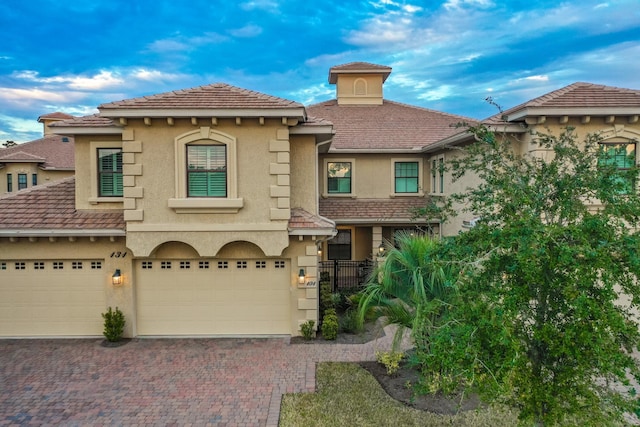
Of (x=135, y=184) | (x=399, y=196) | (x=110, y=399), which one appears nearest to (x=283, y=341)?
(x=110, y=399)

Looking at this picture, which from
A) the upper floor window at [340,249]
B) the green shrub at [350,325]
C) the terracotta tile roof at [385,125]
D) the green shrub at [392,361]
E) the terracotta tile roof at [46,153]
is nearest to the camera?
the green shrub at [392,361]

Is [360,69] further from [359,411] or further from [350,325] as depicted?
[359,411]

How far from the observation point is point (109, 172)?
1198cm

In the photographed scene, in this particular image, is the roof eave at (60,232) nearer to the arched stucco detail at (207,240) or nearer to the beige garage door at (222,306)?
the arched stucco detail at (207,240)

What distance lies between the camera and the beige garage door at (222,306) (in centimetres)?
1180

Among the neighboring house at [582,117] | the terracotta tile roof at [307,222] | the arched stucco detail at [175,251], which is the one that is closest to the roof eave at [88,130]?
the arched stucco detail at [175,251]

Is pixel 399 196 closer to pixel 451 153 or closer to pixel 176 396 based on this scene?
pixel 451 153

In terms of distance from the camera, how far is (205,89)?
11.5 meters

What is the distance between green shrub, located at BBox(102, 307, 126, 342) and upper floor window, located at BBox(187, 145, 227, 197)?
398cm

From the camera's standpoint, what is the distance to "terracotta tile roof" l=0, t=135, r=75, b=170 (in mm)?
26250

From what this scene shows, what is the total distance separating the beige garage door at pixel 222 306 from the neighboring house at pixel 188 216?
3 cm

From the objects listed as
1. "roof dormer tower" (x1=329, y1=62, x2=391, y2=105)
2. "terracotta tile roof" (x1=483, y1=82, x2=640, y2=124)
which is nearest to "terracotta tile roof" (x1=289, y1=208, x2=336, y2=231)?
"terracotta tile roof" (x1=483, y1=82, x2=640, y2=124)

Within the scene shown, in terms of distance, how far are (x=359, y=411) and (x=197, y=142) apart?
24.9 ft

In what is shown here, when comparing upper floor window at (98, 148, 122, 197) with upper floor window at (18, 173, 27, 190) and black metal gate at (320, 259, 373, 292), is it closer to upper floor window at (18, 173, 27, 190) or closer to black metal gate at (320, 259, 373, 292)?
black metal gate at (320, 259, 373, 292)
